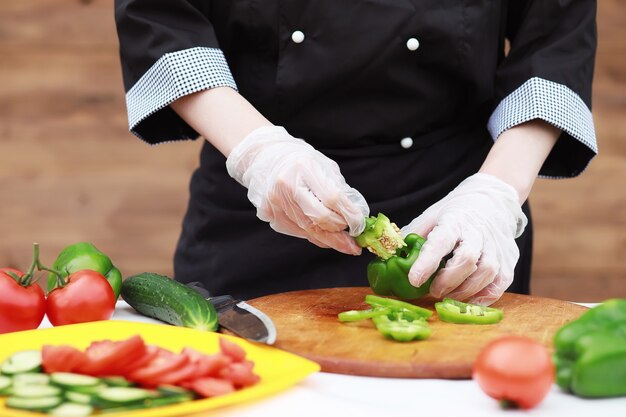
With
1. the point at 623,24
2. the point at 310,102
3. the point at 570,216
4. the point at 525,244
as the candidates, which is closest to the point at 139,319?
the point at 310,102

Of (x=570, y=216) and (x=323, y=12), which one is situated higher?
(x=323, y=12)

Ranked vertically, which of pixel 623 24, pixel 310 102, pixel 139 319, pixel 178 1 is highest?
pixel 623 24

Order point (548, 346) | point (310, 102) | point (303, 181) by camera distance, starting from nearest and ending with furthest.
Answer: point (548, 346), point (303, 181), point (310, 102)

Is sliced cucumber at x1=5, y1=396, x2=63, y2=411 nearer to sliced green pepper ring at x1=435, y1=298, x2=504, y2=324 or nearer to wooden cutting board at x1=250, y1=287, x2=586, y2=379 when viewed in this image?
wooden cutting board at x1=250, y1=287, x2=586, y2=379

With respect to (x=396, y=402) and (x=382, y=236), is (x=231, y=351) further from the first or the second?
(x=382, y=236)

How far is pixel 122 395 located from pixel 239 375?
13 cm

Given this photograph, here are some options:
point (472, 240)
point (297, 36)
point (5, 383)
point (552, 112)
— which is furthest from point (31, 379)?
point (552, 112)

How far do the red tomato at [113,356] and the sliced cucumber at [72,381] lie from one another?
0.04 feet

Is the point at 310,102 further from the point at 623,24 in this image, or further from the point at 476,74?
the point at 623,24

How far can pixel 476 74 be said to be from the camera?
1731mm

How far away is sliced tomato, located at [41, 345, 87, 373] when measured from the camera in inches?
38.6

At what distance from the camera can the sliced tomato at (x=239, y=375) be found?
39.0 inches

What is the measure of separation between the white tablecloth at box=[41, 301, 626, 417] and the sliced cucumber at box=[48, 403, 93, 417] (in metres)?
0.13

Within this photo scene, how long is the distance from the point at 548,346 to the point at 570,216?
2.10 meters
